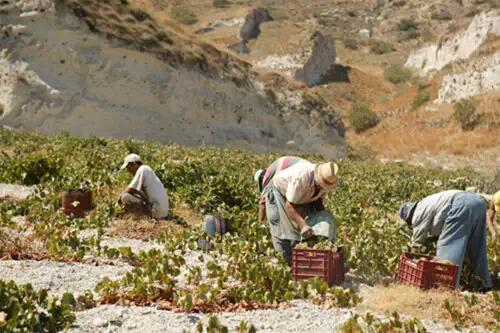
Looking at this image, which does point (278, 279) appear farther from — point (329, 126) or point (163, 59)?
point (329, 126)

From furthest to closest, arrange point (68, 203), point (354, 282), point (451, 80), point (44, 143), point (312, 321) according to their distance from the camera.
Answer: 1. point (451, 80)
2. point (44, 143)
3. point (68, 203)
4. point (354, 282)
5. point (312, 321)

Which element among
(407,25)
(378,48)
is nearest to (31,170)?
(378,48)

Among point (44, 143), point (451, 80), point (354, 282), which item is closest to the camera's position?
point (354, 282)

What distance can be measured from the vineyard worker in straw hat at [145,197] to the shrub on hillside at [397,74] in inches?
1985

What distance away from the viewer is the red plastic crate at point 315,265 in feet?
18.2

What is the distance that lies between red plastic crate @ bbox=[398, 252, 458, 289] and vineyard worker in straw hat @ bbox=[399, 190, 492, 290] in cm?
27

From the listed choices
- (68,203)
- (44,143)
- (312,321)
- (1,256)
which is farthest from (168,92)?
(312,321)

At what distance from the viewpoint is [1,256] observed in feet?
20.4

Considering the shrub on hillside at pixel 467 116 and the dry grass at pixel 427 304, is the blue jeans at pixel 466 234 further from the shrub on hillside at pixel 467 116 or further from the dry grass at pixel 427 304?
the shrub on hillside at pixel 467 116

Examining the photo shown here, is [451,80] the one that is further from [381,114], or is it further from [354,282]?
[354,282]

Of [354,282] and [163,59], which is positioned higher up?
[163,59]

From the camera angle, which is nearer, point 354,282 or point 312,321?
point 312,321

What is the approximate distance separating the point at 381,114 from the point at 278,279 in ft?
130

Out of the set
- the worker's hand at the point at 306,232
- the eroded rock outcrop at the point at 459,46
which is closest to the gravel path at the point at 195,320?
the worker's hand at the point at 306,232
